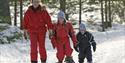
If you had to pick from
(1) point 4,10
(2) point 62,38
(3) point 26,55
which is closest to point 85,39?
(2) point 62,38

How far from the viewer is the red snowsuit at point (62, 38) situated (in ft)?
35.9

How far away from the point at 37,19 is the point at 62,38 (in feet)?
3.72

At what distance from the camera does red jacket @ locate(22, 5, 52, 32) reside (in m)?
10.3

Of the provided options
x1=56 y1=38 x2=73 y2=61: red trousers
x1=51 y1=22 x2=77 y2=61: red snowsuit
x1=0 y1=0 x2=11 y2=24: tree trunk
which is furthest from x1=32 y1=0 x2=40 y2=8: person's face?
x1=0 y1=0 x2=11 y2=24: tree trunk

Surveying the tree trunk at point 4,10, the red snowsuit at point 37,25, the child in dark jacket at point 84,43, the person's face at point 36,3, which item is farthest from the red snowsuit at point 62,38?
the tree trunk at point 4,10

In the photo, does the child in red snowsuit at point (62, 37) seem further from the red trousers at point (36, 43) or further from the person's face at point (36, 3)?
the person's face at point (36, 3)

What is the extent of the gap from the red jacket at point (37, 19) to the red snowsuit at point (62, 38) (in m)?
0.67

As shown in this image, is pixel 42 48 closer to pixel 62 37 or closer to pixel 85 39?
pixel 62 37

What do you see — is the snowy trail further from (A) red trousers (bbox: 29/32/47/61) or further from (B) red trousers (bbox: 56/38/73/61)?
(A) red trousers (bbox: 29/32/47/61)

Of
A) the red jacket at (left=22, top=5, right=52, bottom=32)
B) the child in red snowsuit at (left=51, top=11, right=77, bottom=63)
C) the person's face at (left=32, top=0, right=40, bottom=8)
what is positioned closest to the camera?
the person's face at (left=32, top=0, right=40, bottom=8)

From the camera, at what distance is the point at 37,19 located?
1027 cm

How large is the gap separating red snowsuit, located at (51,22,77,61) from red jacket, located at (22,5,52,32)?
665 millimetres

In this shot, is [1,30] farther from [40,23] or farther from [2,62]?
[40,23]

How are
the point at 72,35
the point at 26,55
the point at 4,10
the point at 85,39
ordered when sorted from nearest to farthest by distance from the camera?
the point at 72,35 → the point at 85,39 → the point at 26,55 → the point at 4,10
